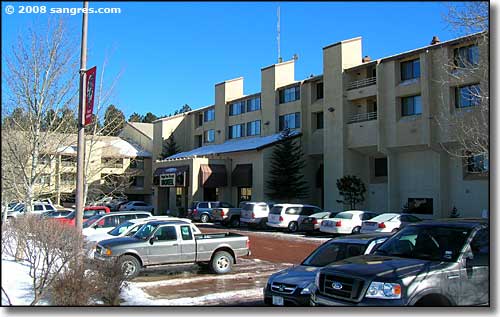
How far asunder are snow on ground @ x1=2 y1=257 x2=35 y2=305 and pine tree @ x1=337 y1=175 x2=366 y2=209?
89.3ft

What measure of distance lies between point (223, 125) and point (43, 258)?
45841mm

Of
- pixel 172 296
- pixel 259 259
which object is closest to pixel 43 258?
pixel 172 296

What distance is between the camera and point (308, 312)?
24.7 feet

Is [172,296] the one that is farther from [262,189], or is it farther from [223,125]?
[223,125]

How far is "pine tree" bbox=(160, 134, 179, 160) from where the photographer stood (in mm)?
61594

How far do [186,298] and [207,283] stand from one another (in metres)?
2.05

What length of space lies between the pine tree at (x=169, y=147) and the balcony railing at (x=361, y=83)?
29.2m

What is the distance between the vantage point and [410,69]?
33.4 meters

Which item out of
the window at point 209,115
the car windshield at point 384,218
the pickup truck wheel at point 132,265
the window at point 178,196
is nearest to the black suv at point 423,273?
the pickup truck wheel at point 132,265

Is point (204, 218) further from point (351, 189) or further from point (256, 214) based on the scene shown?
point (351, 189)

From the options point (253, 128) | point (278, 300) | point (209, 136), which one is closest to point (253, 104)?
point (253, 128)

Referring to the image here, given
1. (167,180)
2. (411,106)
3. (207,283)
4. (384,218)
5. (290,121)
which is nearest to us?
(207,283)

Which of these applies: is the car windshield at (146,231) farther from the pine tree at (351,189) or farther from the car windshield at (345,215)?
the pine tree at (351,189)

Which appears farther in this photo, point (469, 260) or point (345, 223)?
point (345, 223)
